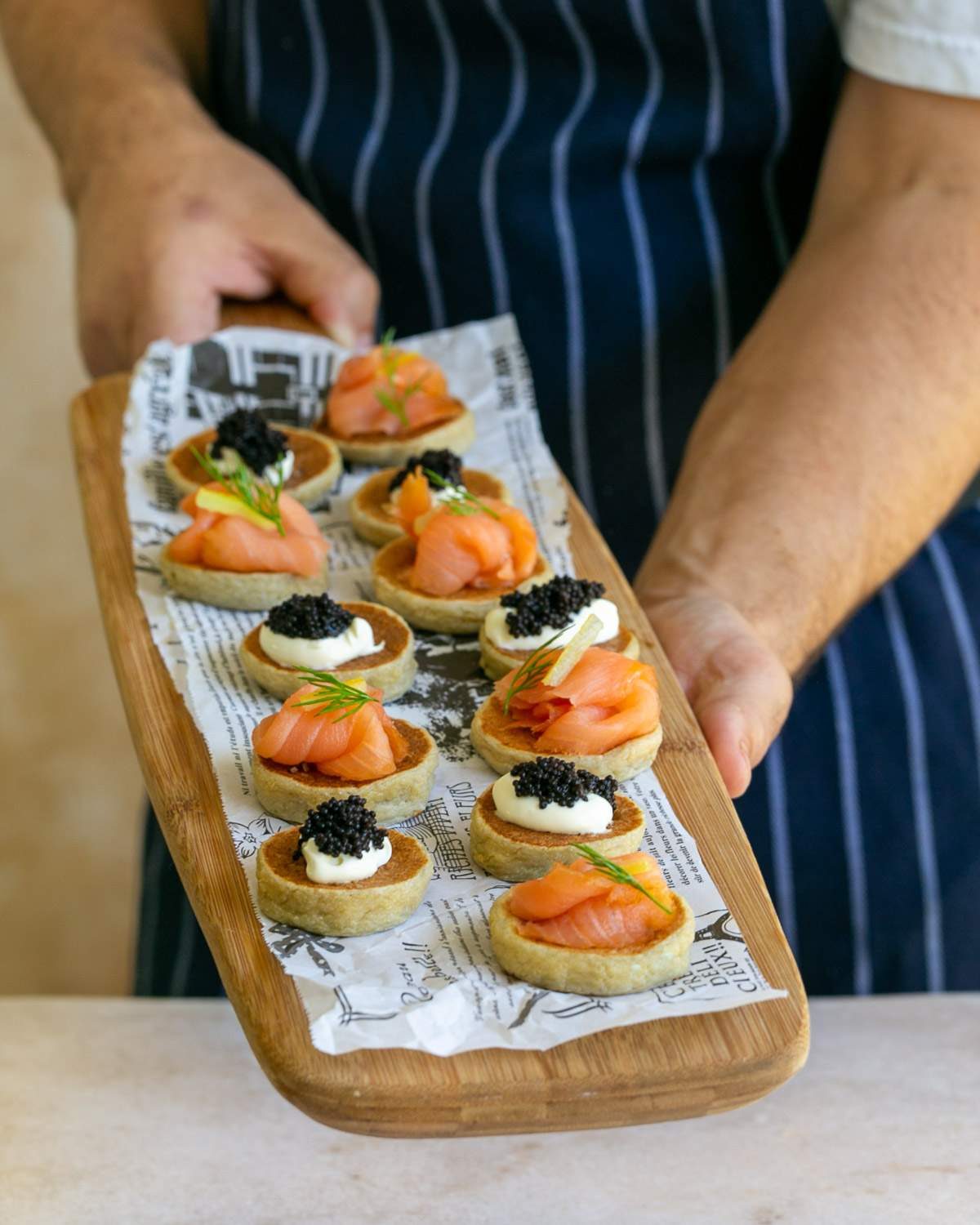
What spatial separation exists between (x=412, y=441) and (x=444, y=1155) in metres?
1.33

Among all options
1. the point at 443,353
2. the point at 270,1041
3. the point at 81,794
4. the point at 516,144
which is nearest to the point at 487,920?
the point at 270,1041

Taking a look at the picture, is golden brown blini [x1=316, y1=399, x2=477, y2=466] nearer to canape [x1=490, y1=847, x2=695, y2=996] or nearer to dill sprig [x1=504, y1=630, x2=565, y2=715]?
dill sprig [x1=504, y1=630, x2=565, y2=715]

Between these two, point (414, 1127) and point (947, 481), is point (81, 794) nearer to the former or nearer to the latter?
point (947, 481)

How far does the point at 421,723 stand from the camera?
2182 millimetres

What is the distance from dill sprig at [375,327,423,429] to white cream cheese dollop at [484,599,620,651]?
66 cm

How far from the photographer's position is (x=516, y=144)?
298 centimetres

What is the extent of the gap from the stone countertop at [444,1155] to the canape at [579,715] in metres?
0.49

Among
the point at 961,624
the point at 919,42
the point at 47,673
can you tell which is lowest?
the point at 47,673

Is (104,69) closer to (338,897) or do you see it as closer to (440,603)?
(440,603)

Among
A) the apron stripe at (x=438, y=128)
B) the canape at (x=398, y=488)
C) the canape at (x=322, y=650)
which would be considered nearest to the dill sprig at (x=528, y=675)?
the canape at (x=322, y=650)

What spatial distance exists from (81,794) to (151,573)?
3.76 m

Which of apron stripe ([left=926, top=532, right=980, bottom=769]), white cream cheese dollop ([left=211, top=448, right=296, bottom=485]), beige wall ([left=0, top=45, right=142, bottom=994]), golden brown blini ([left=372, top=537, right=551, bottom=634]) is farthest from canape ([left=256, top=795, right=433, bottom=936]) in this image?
beige wall ([left=0, top=45, right=142, bottom=994])

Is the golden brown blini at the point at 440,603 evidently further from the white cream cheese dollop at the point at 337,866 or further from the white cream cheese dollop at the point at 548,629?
the white cream cheese dollop at the point at 337,866

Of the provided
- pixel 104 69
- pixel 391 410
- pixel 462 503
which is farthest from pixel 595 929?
pixel 104 69
